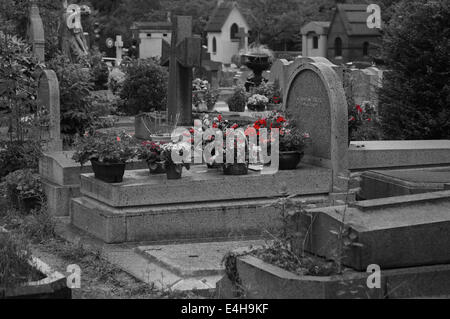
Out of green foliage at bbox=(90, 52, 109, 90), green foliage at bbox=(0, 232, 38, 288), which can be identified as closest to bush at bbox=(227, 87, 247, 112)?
green foliage at bbox=(90, 52, 109, 90)

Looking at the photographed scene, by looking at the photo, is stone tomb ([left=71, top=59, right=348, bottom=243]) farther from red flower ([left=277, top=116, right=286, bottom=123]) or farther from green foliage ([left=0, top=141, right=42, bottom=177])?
green foliage ([left=0, top=141, right=42, bottom=177])

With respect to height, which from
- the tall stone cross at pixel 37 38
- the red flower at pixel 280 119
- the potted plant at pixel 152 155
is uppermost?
the tall stone cross at pixel 37 38

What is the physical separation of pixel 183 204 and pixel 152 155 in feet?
2.38

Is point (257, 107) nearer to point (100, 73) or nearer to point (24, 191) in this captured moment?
point (24, 191)

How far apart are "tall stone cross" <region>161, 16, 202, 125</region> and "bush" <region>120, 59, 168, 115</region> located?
4.60 meters

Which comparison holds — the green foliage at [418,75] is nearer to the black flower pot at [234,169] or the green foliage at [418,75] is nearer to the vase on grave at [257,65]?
the black flower pot at [234,169]

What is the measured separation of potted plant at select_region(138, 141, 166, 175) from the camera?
10438 millimetres

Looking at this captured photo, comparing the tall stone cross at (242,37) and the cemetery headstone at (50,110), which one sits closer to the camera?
the cemetery headstone at (50,110)

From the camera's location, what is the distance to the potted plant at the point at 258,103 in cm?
1972

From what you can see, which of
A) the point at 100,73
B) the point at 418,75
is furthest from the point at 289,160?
the point at 100,73

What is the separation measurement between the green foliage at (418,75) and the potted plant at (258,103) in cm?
446

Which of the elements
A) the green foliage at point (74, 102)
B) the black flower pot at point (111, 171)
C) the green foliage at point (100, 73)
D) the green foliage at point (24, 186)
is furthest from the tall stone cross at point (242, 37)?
the black flower pot at point (111, 171)
